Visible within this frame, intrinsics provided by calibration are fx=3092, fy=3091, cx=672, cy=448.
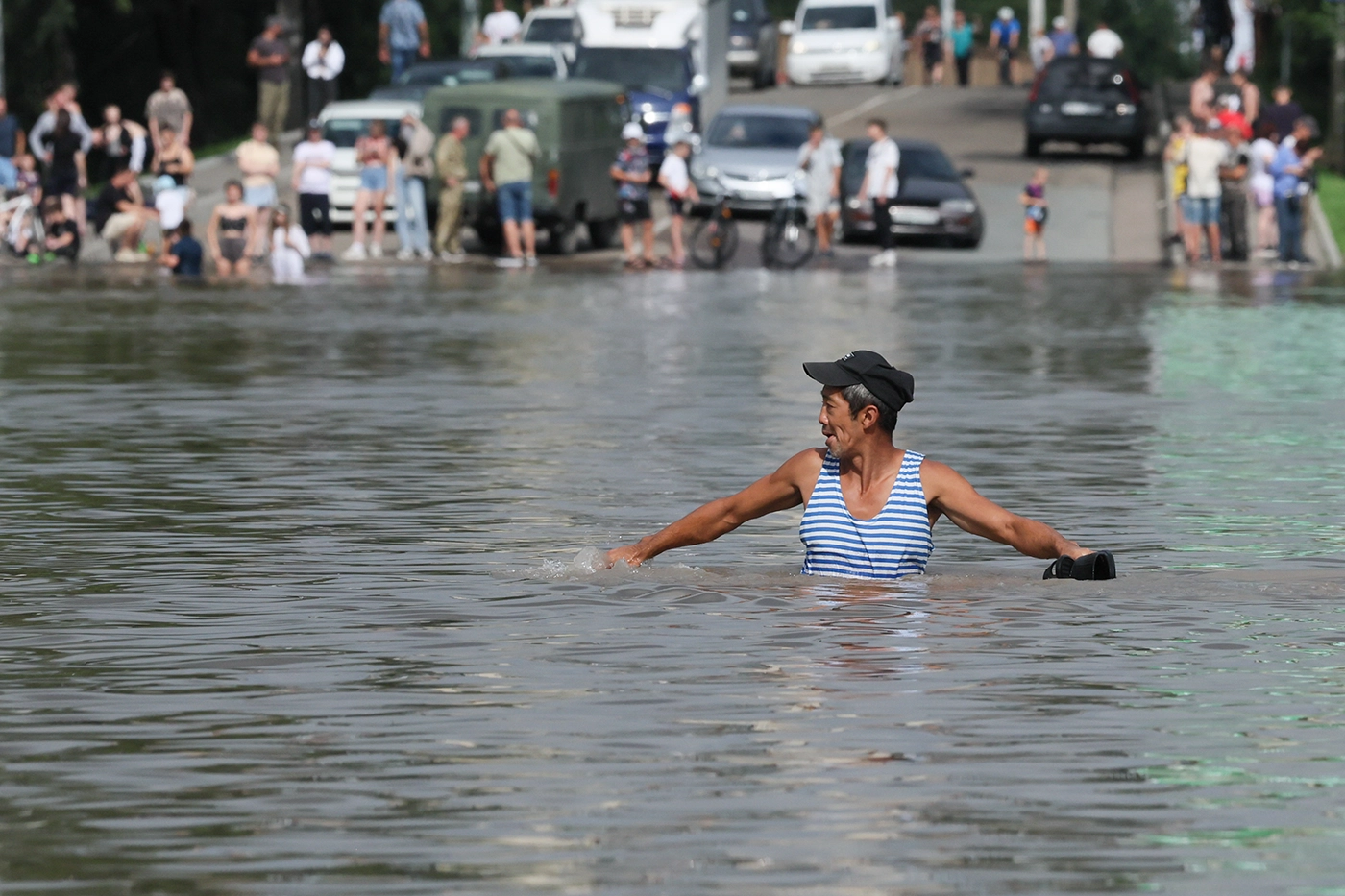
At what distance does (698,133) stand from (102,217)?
36.1ft

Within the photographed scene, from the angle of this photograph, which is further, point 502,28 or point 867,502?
point 502,28

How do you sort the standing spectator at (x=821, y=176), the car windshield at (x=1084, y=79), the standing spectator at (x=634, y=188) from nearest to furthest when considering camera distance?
the standing spectator at (x=634, y=188) < the standing spectator at (x=821, y=176) < the car windshield at (x=1084, y=79)

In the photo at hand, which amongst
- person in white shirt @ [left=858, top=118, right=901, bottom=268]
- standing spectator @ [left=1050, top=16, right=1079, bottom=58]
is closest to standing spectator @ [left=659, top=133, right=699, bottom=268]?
person in white shirt @ [left=858, top=118, right=901, bottom=268]

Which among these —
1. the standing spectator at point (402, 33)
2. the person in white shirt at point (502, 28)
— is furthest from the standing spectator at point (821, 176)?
the person in white shirt at point (502, 28)

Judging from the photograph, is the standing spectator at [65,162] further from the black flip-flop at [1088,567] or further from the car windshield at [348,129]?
the black flip-flop at [1088,567]

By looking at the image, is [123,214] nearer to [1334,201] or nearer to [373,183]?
[373,183]

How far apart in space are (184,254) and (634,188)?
5.31m

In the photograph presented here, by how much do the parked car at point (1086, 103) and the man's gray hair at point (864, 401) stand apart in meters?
40.0

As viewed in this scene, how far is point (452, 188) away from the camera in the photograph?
36719 mm


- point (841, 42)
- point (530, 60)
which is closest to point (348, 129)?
point (530, 60)

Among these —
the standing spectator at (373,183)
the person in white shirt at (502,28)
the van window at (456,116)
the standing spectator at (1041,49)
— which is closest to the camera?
the standing spectator at (373,183)

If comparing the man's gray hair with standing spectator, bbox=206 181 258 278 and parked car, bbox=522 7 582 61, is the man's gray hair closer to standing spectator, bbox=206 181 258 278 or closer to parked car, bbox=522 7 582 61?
standing spectator, bbox=206 181 258 278

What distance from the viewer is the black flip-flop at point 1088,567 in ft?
32.8

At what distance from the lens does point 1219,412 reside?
19.1 m
